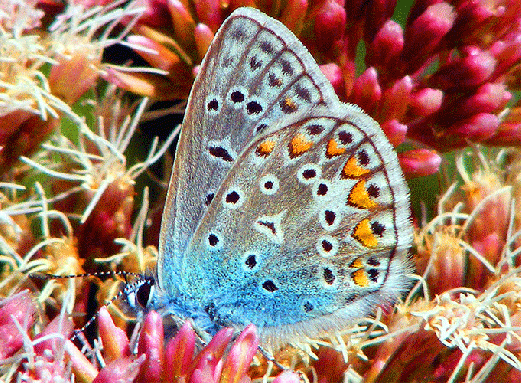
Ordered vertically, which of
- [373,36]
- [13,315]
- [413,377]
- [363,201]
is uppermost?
[373,36]

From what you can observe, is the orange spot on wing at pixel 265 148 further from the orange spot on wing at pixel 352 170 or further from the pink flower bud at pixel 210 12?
the pink flower bud at pixel 210 12

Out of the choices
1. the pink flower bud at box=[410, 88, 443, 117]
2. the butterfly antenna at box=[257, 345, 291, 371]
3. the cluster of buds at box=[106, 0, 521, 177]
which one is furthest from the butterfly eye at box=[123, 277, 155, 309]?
the pink flower bud at box=[410, 88, 443, 117]

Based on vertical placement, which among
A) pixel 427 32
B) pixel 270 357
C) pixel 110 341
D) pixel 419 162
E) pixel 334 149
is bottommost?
pixel 270 357

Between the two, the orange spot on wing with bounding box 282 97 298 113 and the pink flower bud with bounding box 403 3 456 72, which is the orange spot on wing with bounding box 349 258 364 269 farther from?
the pink flower bud with bounding box 403 3 456 72

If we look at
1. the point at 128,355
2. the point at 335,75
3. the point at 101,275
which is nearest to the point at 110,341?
the point at 128,355

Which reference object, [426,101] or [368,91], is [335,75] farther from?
[426,101]

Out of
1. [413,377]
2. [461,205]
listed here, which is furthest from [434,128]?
[413,377]

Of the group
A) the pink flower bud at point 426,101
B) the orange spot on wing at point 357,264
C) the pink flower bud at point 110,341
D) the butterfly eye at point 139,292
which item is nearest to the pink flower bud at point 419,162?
the pink flower bud at point 426,101

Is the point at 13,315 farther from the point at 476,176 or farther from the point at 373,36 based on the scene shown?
the point at 476,176
